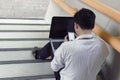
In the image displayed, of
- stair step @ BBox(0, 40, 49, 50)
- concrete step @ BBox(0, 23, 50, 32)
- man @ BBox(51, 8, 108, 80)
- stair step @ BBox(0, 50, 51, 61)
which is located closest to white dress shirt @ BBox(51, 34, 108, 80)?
man @ BBox(51, 8, 108, 80)

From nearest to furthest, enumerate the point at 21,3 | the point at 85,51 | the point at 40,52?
the point at 85,51
the point at 40,52
the point at 21,3

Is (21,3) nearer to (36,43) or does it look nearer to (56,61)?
(36,43)

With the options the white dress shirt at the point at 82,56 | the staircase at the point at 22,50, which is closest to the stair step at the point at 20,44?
the staircase at the point at 22,50

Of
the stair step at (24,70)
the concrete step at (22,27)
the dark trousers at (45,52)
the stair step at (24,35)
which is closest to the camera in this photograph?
the stair step at (24,70)

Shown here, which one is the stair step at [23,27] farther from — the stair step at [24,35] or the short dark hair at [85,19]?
the short dark hair at [85,19]

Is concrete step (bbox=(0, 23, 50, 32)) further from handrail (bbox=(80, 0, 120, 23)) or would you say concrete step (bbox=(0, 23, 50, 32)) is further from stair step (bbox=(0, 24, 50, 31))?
handrail (bbox=(80, 0, 120, 23))

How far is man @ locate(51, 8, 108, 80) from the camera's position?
166 cm

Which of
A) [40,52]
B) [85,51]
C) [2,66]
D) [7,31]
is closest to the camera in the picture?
[85,51]

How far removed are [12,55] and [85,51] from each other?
1313 millimetres

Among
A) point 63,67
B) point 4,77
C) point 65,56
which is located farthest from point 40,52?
point 65,56

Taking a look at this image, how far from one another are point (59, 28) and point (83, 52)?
0.88 meters

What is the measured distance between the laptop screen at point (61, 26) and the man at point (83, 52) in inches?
28.9

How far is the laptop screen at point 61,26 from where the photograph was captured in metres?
2.46

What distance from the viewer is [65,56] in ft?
5.63
